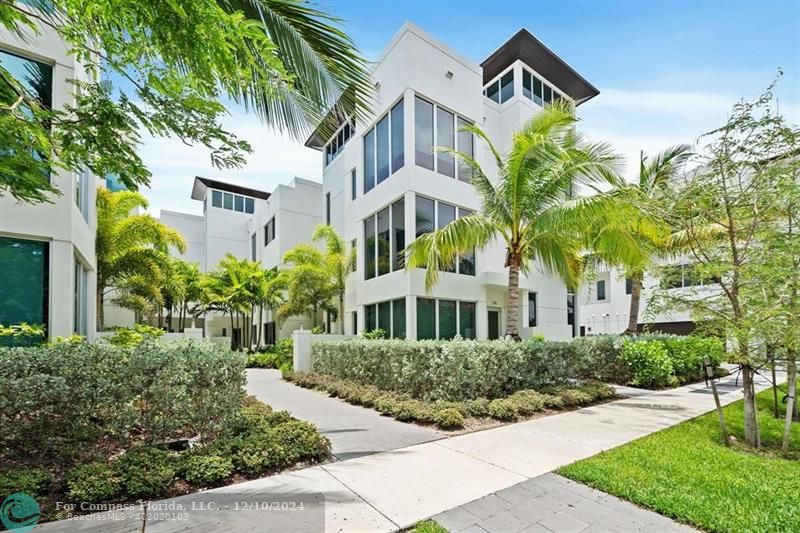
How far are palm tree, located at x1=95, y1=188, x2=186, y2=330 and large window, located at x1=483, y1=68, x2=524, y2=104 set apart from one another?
49.5 ft

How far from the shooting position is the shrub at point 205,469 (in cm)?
481

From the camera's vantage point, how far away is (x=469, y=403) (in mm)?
8297

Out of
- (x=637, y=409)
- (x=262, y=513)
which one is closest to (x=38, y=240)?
(x=262, y=513)

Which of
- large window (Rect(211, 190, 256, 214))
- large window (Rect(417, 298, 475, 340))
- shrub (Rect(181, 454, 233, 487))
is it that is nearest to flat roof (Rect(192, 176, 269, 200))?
large window (Rect(211, 190, 256, 214))

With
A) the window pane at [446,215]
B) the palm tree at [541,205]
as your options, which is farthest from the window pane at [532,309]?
the palm tree at [541,205]

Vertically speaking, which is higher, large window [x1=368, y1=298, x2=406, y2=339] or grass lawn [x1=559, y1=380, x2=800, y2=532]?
large window [x1=368, y1=298, x2=406, y2=339]

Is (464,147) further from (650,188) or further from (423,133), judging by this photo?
(650,188)

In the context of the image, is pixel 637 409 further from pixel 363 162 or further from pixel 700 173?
pixel 363 162

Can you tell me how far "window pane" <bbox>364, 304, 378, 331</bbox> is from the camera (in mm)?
15656

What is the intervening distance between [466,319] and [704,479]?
34.1 feet

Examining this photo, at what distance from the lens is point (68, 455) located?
505 cm

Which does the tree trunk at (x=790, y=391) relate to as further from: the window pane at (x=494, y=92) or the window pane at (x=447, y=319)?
the window pane at (x=494, y=92)

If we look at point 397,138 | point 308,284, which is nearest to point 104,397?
point 397,138

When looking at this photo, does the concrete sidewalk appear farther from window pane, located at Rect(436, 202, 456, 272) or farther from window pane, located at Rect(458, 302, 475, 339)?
window pane, located at Rect(436, 202, 456, 272)
